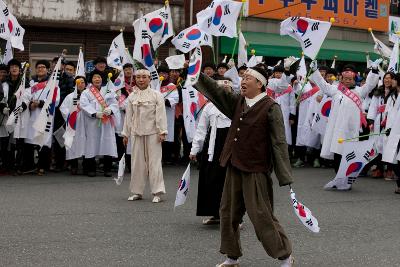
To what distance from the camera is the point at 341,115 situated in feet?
37.6

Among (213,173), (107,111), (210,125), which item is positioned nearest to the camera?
(213,173)

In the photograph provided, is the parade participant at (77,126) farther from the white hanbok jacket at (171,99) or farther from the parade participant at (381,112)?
the parade participant at (381,112)

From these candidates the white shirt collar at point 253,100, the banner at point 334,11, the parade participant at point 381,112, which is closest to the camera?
the white shirt collar at point 253,100

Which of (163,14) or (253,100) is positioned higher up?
(163,14)

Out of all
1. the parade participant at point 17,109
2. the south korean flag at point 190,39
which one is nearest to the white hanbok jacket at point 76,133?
the parade participant at point 17,109

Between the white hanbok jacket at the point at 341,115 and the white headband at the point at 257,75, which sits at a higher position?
the white headband at the point at 257,75

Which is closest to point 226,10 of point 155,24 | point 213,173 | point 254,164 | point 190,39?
point 190,39

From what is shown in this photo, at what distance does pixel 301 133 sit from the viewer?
1402 centimetres

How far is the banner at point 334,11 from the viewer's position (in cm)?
2669

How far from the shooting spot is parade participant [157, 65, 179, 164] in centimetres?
1295

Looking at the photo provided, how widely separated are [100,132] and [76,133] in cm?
42

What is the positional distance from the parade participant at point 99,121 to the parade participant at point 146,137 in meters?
2.48

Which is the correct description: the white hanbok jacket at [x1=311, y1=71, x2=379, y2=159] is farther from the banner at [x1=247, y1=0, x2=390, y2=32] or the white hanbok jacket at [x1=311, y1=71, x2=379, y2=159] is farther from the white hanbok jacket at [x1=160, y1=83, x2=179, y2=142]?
the banner at [x1=247, y1=0, x2=390, y2=32]

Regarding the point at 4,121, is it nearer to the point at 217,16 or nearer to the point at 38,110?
the point at 38,110
